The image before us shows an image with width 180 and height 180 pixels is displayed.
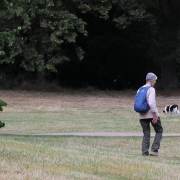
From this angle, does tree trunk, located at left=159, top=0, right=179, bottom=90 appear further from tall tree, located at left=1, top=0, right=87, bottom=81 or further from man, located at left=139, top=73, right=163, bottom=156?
man, located at left=139, top=73, right=163, bottom=156

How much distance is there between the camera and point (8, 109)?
28.6 metres

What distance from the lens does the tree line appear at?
34875 mm

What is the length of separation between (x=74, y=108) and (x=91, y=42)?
1038 cm

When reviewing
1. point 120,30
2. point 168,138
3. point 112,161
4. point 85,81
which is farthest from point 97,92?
point 112,161

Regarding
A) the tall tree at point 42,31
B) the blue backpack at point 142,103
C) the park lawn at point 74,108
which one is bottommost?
the park lawn at point 74,108

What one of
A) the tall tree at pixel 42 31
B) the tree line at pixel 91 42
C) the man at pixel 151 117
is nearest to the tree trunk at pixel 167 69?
the tree line at pixel 91 42

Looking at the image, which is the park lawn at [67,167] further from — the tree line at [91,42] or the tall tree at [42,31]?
the tall tree at [42,31]

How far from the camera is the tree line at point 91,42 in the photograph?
114 feet

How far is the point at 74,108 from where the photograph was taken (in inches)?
1190

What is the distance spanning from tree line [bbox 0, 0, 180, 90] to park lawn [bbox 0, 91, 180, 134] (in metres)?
2.92

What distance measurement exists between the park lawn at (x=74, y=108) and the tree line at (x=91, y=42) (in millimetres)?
2917

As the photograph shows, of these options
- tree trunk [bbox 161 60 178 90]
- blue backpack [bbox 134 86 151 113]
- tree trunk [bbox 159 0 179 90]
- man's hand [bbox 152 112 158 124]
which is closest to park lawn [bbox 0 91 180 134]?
tree trunk [bbox 161 60 178 90]

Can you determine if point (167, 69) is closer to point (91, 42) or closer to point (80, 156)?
point (91, 42)

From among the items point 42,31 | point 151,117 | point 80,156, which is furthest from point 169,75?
point 80,156
